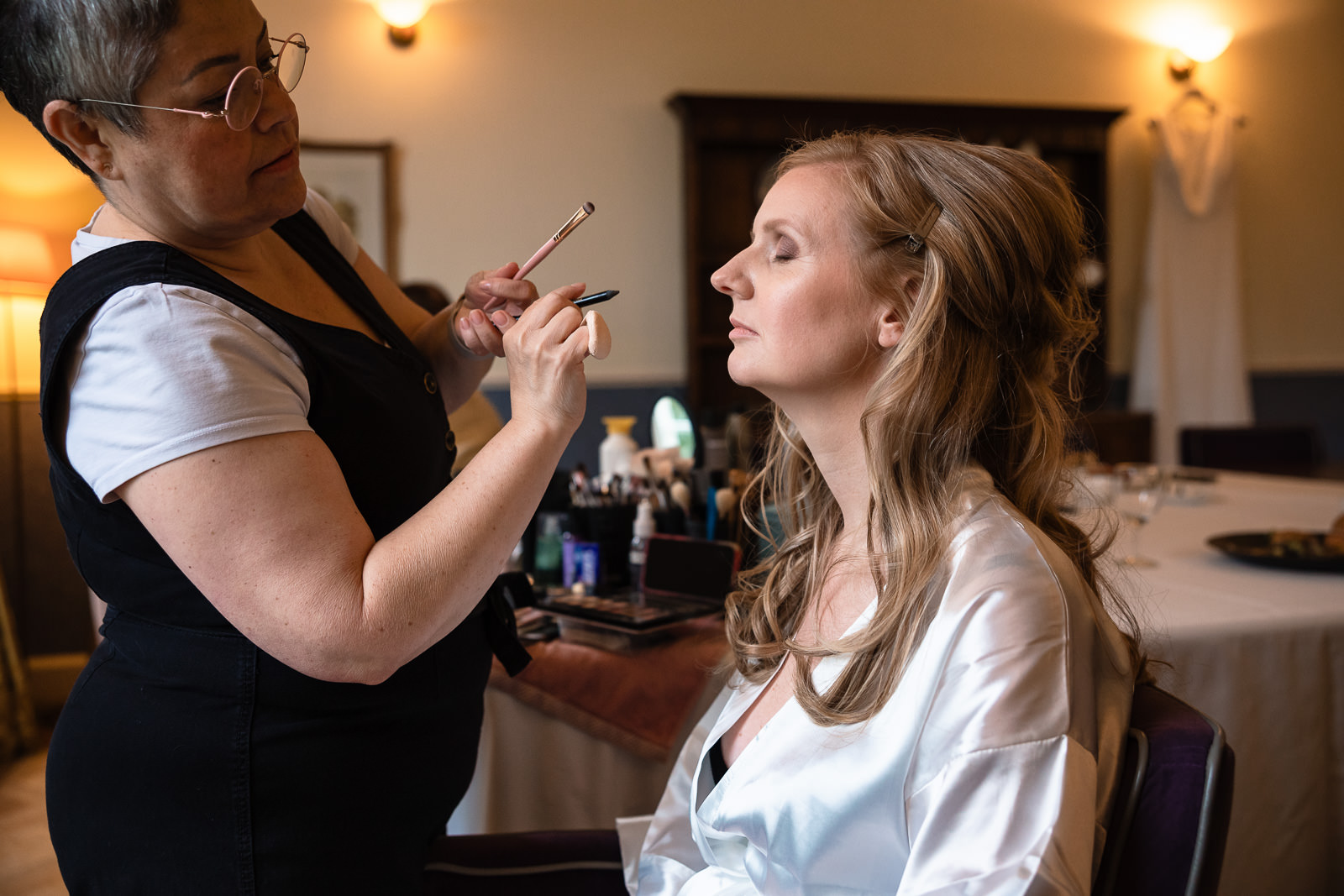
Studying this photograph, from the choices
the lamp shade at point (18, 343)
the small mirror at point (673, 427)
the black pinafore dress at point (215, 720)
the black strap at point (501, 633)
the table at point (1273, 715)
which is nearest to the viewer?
the black pinafore dress at point (215, 720)

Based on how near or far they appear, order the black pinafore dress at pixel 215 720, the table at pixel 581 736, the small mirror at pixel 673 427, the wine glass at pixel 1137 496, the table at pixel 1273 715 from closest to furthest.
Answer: the black pinafore dress at pixel 215 720
the table at pixel 581 736
the table at pixel 1273 715
the wine glass at pixel 1137 496
the small mirror at pixel 673 427

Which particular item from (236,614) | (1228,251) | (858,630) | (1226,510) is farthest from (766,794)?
(1228,251)

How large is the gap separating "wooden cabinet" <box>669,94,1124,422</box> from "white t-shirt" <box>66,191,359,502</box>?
3600mm

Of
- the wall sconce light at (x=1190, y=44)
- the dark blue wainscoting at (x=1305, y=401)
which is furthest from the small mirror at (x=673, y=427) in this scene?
the wall sconce light at (x=1190, y=44)

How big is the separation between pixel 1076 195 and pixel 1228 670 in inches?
34.0

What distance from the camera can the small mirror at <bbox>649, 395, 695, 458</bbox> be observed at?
7.43 ft

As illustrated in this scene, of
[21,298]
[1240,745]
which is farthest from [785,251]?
[21,298]

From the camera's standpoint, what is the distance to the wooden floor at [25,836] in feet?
7.76

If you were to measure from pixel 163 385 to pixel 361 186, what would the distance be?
3.96m

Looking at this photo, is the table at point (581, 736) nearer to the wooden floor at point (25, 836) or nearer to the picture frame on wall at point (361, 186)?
the wooden floor at point (25, 836)

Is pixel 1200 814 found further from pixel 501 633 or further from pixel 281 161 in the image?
pixel 281 161

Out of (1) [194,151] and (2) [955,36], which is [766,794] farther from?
(2) [955,36]

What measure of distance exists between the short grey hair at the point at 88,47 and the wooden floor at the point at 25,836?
1.83 metres

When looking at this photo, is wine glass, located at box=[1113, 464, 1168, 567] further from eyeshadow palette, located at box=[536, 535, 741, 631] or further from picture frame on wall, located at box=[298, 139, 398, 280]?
picture frame on wall, located at box=[298, 139, 398, 280]
